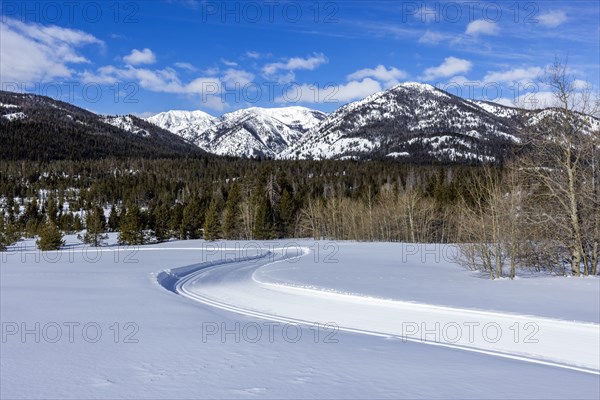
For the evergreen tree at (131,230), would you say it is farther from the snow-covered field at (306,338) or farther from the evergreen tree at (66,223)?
the snow-covered field at (306,338)

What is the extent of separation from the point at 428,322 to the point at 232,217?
5807cm

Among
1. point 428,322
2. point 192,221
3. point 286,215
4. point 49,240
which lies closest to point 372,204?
point 286,215

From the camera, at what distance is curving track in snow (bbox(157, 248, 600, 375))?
32.3ft

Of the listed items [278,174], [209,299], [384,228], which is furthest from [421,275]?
[278,174]

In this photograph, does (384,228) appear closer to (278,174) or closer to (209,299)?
(278,174)

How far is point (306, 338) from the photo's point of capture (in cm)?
991

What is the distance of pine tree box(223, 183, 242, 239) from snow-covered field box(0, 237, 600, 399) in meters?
46.8

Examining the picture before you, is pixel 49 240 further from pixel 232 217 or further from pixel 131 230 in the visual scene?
pixel 232 217

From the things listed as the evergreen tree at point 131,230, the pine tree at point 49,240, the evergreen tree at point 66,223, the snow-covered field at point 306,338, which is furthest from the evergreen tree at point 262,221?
the evergreen tree at point 66,223

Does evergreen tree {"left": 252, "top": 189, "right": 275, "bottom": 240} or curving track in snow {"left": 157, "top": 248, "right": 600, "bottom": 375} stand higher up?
evergreen tree {"left": 252, "top": 189, "right": 275, "bottom": 240}

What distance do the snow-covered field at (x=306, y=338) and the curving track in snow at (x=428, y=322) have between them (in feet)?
0.14

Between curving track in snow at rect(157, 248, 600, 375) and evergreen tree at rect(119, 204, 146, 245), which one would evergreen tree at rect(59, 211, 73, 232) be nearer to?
evergreen tree at rect(119, 204, 146, 245)

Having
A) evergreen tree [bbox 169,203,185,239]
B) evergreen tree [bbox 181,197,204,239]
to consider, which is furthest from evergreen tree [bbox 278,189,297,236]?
evergreen tree [bbox 169,203,185,239]

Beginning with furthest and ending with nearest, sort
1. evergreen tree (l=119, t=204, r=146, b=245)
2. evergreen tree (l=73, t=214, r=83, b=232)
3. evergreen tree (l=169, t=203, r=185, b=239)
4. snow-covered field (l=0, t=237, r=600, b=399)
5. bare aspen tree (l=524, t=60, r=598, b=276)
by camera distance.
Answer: evergreen tree (l=73, t=214, r=83, b=232), evergreen tree (l=169, t=203, r=185, b=239), evergreen tree (l=119, t=204, r=146, b=245), bare aspen tree (l=524, t=60, r=598, b=276), snow-covered field (l=0, t=237, r=600, b=399)
